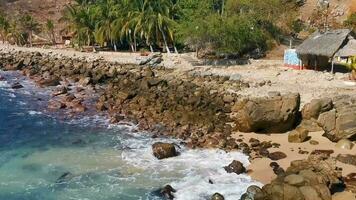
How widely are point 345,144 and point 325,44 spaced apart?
17.4 meters

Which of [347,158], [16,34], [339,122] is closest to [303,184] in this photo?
[347,158]

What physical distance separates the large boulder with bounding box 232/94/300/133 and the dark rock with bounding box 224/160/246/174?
6.18 meters

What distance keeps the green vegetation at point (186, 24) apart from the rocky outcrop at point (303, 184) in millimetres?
29135

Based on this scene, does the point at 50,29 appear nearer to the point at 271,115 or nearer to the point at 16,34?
the point at 16,34

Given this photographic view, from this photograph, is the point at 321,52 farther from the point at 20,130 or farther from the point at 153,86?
the point at 20,130

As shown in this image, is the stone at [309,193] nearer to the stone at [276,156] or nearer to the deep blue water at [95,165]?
the deep blue water at [95,165]

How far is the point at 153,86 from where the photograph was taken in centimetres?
4750

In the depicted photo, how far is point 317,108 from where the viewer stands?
3322 cm

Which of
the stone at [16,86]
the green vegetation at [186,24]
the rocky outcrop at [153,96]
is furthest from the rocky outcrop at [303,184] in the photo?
the stone at [16,86]

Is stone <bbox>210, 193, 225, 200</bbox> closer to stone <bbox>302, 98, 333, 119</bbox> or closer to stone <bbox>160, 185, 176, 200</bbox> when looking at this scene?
stone <bbox>160, 185, 176, 200</bbox>

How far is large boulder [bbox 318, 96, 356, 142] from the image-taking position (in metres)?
29.7

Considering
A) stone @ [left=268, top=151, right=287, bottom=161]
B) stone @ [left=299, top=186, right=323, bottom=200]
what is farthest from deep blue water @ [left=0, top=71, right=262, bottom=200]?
stone @ [left=299, top=186, right=323, bottom=200]

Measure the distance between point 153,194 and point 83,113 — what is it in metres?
18.5

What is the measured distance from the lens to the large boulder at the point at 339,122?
97.5ft
